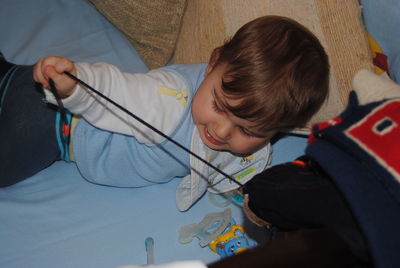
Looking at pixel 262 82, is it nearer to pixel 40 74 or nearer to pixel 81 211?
pixel 40 74

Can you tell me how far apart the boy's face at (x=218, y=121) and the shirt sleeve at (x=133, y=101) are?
52 millimetres

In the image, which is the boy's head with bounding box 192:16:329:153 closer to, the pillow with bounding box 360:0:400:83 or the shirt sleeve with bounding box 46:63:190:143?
the shirt sleeve with bounding box 46:63:190:143

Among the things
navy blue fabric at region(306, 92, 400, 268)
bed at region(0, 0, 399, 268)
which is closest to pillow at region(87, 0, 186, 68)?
bed at region(0, 0, 399, 268)

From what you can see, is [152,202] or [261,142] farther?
[152,202]

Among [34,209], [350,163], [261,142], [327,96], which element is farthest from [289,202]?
[34,209]

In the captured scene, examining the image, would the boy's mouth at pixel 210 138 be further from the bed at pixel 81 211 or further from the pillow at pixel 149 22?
the pillow at pixel 149 22

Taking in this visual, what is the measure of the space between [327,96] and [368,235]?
22.1 inches

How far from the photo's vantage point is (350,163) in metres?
0.50

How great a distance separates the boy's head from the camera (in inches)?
31.6

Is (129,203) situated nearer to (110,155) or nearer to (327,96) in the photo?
(110,155)

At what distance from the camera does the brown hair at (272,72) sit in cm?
80

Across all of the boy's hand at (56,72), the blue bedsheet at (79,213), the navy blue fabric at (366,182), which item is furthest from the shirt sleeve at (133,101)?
the navy blue fabric at (366,182)

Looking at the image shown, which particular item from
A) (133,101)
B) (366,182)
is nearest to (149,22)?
(133,101)

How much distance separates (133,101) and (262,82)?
266mm
